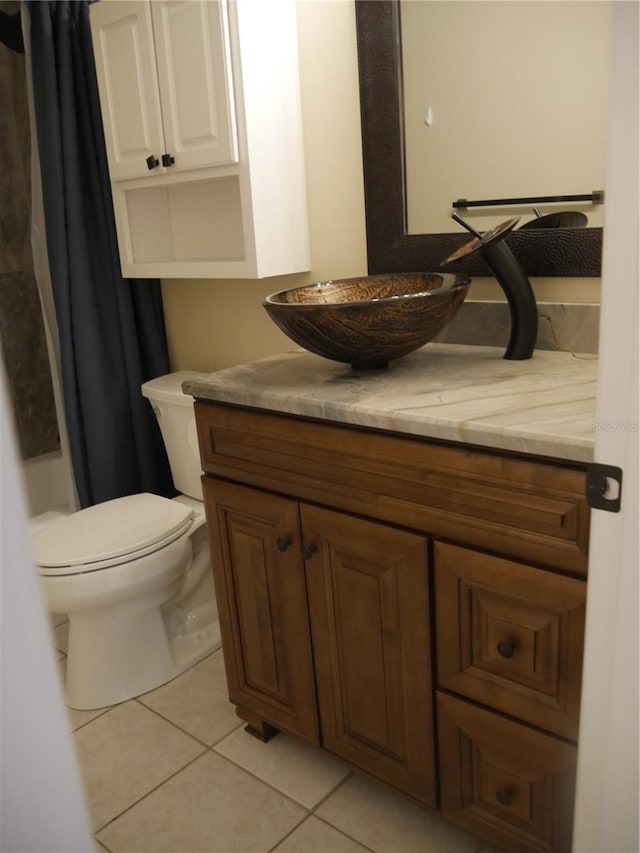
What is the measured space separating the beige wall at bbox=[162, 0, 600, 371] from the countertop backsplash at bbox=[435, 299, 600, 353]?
0.04 metres

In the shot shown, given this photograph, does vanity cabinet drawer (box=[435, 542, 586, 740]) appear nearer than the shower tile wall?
Yes

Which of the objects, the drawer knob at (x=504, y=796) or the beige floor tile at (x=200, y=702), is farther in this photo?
the beige floor tile at (x=200, y=702)

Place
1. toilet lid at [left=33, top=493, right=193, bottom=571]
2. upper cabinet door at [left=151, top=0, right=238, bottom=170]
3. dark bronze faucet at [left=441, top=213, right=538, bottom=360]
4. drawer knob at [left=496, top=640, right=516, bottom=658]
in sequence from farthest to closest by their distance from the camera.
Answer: toilet lid at [left=33, top=493, right=193, bottom=571] → upper cabinet door at [left=151, top=0, right=238, bottom=170] → dark bronze faucet at [left=441, top=213, right=538, bottom=360] → drawer knob at [left=496, top=640, right=516, bottom=658]

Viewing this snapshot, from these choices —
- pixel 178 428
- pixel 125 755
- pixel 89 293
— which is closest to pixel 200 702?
pixel 125 755

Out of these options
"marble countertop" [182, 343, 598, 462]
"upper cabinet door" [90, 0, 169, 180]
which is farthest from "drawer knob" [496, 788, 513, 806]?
"upper cabinet door" [90, 0, 169, 180]

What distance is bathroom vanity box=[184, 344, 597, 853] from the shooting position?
1126mm

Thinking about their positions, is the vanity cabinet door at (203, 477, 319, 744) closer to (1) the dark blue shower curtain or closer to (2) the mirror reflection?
(2) the mirror reflection

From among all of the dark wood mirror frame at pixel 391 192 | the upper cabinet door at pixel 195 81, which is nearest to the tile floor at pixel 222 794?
the dark wood mirror frame at pixel 391 192

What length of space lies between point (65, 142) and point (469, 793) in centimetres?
203

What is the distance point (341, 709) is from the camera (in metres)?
1.51

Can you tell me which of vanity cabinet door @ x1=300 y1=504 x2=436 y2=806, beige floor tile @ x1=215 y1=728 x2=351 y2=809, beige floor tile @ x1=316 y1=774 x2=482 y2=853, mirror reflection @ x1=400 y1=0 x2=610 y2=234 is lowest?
beige floor tile @ x1=316 y1=774 x2=482 y2=853

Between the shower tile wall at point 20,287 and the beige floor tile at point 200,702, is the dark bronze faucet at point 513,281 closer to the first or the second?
the beige floor tile at point 200,702

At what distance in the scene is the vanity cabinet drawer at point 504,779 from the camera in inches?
47.2

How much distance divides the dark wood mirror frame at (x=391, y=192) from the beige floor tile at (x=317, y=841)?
125 centimetres
